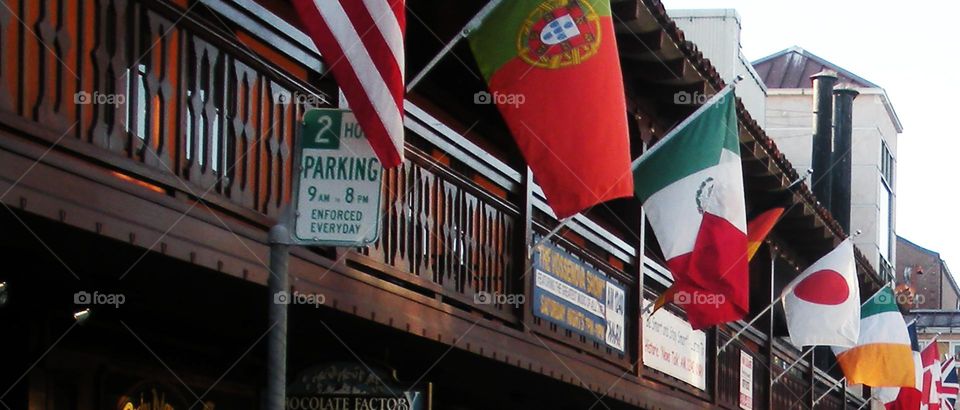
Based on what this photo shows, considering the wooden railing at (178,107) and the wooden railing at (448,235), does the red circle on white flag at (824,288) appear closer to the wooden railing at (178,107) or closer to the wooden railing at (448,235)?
the wooden railing at (448,235)

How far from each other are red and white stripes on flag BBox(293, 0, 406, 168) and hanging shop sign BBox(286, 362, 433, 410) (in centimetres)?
185

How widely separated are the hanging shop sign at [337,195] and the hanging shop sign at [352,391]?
2.34 meters

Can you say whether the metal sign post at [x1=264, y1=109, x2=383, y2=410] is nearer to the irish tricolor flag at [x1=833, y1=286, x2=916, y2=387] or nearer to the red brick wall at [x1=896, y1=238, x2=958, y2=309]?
the irish tricolor flag at [x1=833, y1=286, x2=916, y2=387]

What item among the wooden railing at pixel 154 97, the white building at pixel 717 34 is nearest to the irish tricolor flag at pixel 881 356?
the white building at pixel 717 34

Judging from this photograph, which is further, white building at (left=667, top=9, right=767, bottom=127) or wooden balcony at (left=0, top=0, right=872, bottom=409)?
white building at (left=667, top=9, right=767, bottom=127)

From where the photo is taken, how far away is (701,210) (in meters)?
16.3

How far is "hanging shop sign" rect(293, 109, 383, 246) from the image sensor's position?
7.66 metres

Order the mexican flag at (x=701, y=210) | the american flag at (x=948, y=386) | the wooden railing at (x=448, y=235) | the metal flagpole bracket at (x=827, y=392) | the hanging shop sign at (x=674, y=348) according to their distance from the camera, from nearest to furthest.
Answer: the wooden railing at (x=448, y=235), the mexican flag at (x=701, y=210), the hanging shop sign at (x=674, y=348), the metal flagpole bracket at (x=827, y=392), the american flag at (x=948, y=386)

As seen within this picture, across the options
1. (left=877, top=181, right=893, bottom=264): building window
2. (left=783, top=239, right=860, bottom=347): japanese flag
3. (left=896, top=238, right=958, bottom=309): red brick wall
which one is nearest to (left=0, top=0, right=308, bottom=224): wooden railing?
(left=783, top=239, right=860, bottom=347): japanese flag

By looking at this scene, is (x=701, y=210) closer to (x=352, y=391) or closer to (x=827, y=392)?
(x=352, y=391)

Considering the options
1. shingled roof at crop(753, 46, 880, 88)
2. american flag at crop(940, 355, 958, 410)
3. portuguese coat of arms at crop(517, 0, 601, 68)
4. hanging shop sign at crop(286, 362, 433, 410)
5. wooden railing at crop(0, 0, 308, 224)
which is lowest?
hanging shop sign at crop(286, 362, 433, 410)

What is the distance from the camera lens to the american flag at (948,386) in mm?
38894

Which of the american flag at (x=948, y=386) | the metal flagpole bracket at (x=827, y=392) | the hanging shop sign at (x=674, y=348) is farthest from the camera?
the american flag at (x=948, y=386)

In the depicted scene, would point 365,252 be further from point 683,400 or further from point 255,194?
point 683,400
